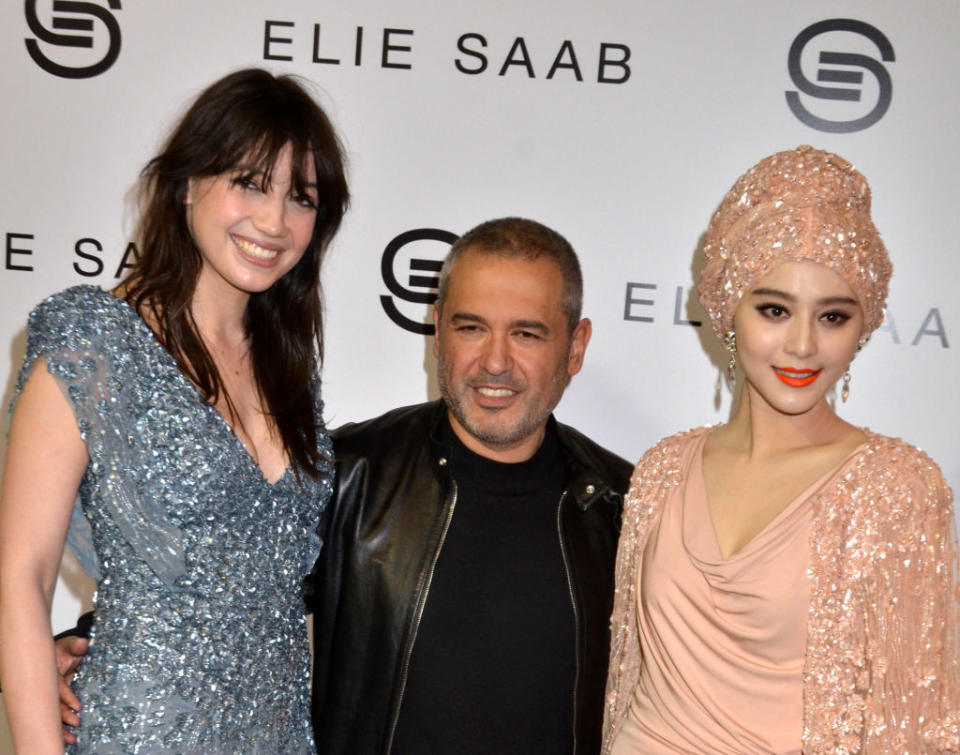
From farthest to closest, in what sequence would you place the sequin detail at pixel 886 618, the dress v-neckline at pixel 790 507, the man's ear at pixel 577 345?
the man's ear at pixel 577 345
the dress v-neckline at pixel 790 507
the sequin detail at pixel 886 618

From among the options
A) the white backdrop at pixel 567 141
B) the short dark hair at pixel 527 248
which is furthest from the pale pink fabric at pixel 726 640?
the white backdrop at pixel 567 141

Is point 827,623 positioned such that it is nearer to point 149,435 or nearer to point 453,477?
point 453,477

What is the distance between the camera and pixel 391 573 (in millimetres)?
2436

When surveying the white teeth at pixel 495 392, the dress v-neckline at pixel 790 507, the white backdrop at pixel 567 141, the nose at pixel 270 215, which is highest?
the white backdrop at pixel 567 141

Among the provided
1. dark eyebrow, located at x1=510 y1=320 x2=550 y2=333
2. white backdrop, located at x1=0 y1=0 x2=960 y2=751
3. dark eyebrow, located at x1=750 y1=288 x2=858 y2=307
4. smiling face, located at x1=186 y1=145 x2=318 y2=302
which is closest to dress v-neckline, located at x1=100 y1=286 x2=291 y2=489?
smiling face, located at x1=186 y1=145 x2=318 y2=302

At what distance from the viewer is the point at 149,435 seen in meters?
1.96

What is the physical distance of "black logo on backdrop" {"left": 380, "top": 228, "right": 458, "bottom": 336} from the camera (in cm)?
349

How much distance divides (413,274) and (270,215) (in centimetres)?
138

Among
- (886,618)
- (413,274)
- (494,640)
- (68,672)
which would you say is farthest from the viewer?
(413,274)

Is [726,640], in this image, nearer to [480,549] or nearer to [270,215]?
[480,549]

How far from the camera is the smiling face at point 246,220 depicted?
6.91 feet

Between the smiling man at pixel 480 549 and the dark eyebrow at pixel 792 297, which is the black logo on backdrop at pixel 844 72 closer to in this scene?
the smiling man at pixel 480 549

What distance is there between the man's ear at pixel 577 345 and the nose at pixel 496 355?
8.3 inches

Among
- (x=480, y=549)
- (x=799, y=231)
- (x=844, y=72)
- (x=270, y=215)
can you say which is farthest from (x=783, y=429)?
(x=844, y=72)
